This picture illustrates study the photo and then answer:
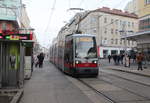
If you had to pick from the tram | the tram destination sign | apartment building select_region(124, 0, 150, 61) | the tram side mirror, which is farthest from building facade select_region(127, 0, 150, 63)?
the tram destination sign

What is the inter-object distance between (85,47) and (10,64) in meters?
6.73

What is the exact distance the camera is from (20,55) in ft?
40.5

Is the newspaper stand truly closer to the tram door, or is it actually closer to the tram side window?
the tram door

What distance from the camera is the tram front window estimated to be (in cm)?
1811

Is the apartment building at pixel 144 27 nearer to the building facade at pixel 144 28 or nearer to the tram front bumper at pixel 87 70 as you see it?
the building facade at pixel 144 28

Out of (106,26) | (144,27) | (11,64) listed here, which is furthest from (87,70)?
(106,26)

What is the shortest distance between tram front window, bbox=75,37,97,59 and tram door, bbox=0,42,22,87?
5.96m

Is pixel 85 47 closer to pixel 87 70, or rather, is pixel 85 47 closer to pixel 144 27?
pixel 87 70

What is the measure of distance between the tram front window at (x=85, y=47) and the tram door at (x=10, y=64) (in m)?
5.96

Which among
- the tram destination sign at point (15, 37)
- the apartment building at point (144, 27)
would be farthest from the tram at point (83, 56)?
the apartment building at point (144, 27)

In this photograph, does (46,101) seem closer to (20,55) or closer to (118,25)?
(20,55)

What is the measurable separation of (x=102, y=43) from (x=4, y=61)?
63084 mm

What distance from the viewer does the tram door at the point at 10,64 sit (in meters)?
12.7

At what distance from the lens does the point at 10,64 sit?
12.8 m
